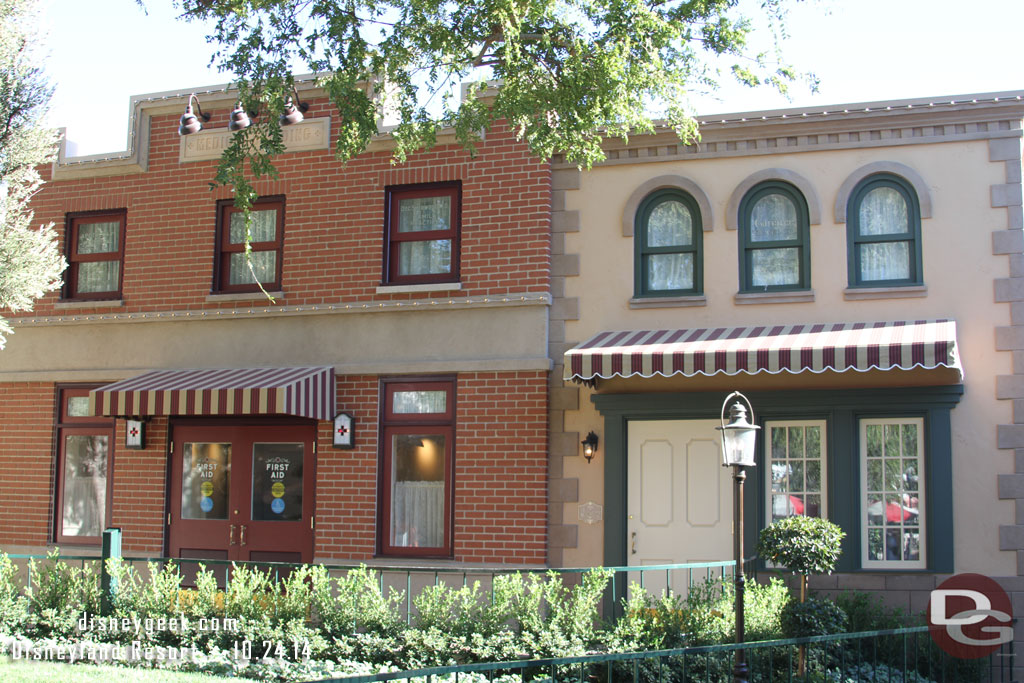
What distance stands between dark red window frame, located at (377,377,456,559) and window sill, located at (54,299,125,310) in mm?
4049

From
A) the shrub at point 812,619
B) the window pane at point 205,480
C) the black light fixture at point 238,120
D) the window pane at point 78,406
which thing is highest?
the black light fixture at point 238,120

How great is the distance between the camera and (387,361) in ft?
42.1

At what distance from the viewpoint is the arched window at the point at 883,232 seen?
1138 cm

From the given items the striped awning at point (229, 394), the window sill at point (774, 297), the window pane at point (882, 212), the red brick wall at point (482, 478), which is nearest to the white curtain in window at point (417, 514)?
the red brick wall at point (482, 478)

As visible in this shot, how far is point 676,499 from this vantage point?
11.8 metres

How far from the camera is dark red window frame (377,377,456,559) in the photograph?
12.5m

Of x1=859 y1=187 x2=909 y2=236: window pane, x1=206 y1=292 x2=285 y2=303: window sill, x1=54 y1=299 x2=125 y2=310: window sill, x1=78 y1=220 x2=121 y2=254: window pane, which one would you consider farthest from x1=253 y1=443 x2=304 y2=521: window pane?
x1=859 y1=187 x2=909 y2=236: window pane

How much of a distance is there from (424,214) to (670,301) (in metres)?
3.36

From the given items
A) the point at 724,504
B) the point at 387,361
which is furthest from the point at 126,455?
the point at 724,504

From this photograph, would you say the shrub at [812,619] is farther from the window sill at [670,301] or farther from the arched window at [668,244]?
the arched window at [668,244]

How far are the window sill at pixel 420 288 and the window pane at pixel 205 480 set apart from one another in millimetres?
2936

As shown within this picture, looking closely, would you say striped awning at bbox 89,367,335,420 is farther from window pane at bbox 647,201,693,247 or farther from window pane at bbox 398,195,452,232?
window pane at bbox 647,201,693,247

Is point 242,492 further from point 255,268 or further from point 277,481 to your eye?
point 255,268

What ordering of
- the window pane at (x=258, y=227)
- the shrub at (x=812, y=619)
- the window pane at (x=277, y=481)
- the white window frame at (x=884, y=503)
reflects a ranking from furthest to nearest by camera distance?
the window pane at (x=258, y=227) → the window pane at (x=277, y=481) → the white window frame at (x=884, y=503) → the shrub at (x=812, y=619)
